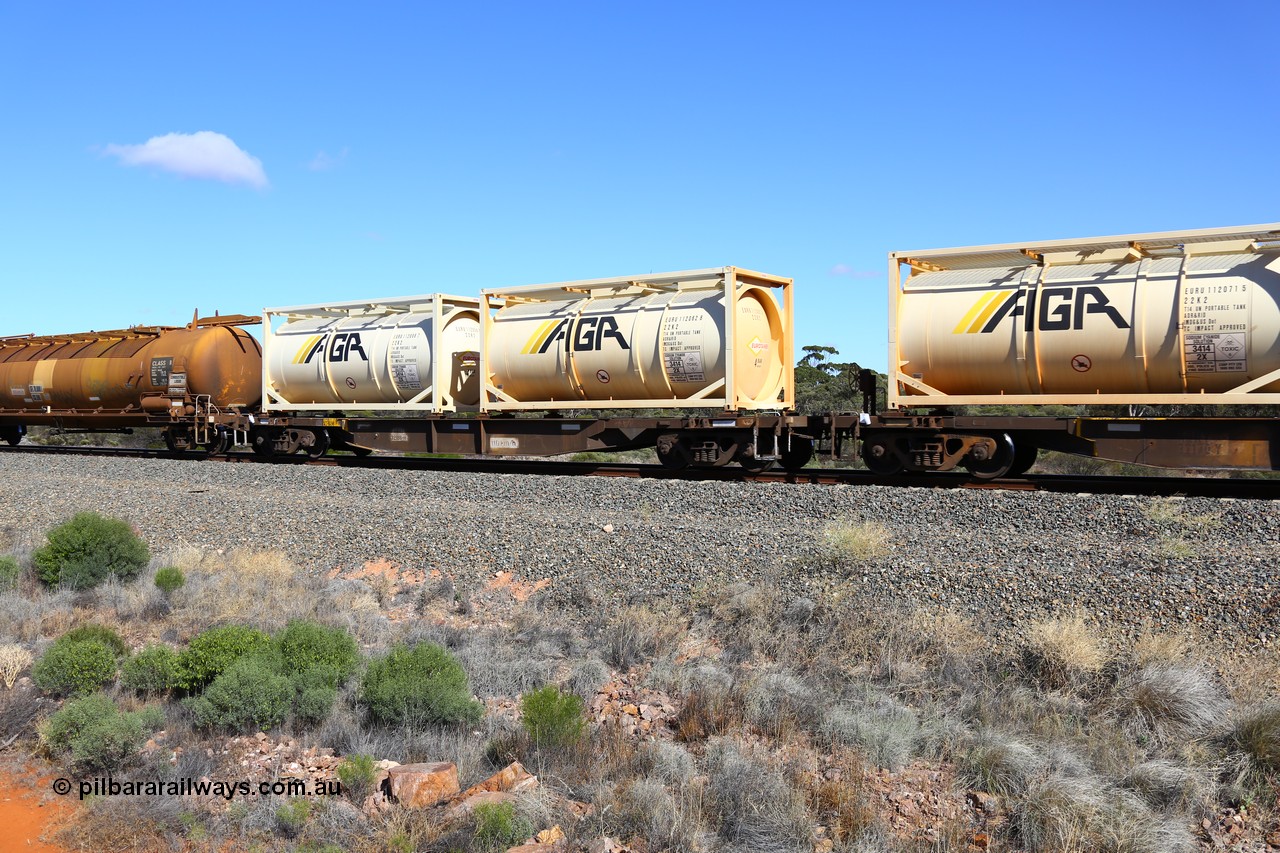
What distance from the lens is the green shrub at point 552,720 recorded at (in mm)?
6473

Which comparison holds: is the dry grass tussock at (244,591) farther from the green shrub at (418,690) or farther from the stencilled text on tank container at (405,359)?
the stencilled text on tank container at (405,359)

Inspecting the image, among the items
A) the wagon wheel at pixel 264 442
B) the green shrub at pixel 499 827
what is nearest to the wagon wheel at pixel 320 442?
the wagon wheel at pixel 264 442

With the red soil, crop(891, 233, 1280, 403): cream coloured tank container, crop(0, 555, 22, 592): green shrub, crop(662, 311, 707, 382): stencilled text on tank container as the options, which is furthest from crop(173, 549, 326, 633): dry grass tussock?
crop(891, 233, 1280, 403): cream coloured tank container

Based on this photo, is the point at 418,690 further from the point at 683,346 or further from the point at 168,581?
the point at 683,346

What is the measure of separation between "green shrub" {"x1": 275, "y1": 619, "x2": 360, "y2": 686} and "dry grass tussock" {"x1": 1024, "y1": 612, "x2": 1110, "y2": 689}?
211 inches

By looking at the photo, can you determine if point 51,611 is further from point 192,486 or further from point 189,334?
point 189,334

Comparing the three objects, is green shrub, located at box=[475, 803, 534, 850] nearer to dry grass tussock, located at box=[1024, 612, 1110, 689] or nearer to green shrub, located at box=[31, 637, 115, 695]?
green shrub, located at box=[31, 637, 115, 695]

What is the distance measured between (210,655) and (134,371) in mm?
20467

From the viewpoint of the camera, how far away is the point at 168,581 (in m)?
10.7

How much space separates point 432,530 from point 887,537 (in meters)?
5.69

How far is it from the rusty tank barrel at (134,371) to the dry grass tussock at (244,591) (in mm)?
13152

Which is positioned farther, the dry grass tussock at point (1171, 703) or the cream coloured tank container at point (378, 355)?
the cream coloured tank container at point (378, 355)

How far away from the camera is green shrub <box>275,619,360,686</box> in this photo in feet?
25.1

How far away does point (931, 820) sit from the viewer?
568 cm
